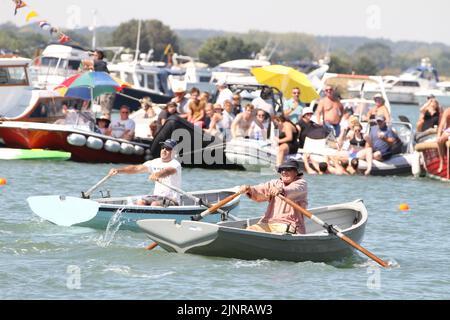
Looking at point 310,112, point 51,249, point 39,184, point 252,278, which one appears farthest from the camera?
point 310,112

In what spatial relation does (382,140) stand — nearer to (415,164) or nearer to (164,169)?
(415,164)

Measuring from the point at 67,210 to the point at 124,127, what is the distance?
10490mm

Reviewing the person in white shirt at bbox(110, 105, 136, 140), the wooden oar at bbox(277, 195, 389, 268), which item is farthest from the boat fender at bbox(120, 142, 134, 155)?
→ the wooden oar at bbox(277, 195, 389, 268)

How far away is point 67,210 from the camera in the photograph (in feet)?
54.0

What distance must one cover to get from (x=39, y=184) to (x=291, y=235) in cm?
979

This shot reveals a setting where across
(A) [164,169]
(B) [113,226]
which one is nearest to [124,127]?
(B) [113,226]

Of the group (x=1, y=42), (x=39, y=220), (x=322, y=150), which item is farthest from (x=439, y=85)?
(x=39, y=220)

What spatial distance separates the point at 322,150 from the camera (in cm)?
2573

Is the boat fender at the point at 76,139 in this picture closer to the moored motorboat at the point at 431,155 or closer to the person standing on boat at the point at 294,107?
the person standing on boat at the point at 294,107

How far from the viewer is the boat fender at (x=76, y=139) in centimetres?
2620

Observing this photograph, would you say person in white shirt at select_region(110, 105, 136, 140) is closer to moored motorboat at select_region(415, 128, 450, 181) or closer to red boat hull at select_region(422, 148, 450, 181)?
moored motorboat at select_region(415, 128, 450, 181)

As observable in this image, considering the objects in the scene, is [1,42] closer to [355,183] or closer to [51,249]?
[355,183]

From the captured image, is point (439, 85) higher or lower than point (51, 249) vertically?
lower
